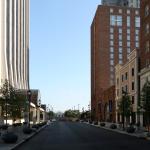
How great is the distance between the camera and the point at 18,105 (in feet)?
155

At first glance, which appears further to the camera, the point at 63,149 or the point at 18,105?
the point at 18,105

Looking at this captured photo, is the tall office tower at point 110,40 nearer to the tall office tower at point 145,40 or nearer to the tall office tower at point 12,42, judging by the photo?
the tall office tower at point 12,42

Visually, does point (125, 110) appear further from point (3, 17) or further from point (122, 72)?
point (3, 17)

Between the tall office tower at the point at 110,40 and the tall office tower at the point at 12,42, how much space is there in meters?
30.3

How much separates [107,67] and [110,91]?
35669 millimetres

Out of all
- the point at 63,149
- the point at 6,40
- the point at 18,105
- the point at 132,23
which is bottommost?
the point at 63,149

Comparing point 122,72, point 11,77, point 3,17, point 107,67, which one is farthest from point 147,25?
point 107,67

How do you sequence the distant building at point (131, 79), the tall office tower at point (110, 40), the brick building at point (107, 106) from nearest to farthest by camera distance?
the distant building at point (131, 79) → the brick building at point (107, 106) → the tall office tower at point (110, 40)

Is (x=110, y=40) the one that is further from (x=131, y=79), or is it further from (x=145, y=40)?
(x=145, y=40)

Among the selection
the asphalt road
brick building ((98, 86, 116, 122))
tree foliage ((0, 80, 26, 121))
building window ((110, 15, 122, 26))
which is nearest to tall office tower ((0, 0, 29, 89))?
brick building ((98, 86, 116, 122))

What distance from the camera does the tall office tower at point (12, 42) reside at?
110475 millimetres

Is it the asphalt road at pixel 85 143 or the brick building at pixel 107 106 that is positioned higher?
the brick building at pixel 107 106

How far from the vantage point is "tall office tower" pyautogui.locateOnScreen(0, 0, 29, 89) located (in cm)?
11047

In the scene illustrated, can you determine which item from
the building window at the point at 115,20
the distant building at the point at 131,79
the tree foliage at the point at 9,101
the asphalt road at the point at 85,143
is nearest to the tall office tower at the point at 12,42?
the distant building at the point at 131,79
